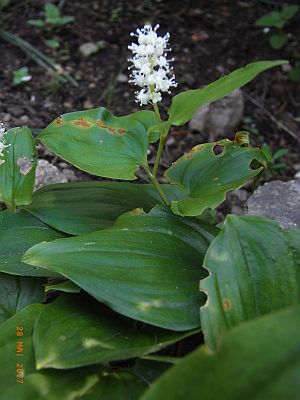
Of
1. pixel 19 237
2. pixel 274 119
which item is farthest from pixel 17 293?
pixel 274 119

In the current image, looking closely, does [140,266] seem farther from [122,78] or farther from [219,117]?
[122,78]

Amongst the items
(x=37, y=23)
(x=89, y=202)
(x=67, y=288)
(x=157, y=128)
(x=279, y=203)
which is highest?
(x=157, y=128)

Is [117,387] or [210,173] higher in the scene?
[210,173]

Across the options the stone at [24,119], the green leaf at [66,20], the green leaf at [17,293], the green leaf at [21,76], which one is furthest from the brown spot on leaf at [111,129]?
the green leaf at [66,20]

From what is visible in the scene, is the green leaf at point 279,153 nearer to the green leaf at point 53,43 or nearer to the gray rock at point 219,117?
the gray rock at point 219,117

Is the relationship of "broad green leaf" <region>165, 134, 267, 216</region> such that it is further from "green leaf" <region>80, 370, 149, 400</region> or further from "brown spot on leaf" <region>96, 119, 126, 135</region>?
"green leaf" <region>80, 370, 149, 400</region>

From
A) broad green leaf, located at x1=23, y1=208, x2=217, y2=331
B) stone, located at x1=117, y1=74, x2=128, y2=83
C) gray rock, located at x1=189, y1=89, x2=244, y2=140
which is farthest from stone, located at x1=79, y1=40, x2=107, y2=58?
broad green leaf, located at x1=23, y1=208, x2=217, y2=331
